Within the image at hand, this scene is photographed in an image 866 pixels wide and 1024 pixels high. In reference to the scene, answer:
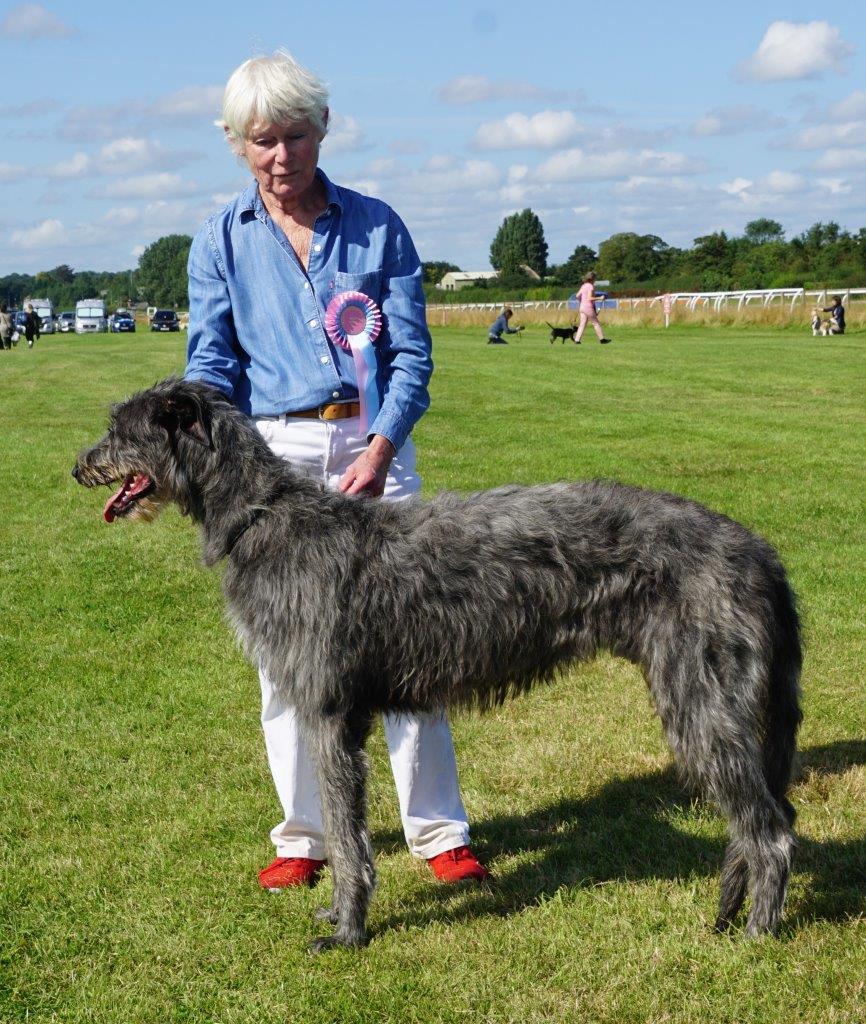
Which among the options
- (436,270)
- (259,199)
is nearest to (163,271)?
(436,270)

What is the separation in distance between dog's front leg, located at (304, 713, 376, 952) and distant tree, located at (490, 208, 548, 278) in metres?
153

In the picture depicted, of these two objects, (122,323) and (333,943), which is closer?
(333,943)

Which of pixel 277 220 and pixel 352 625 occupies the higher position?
pixel 277 220

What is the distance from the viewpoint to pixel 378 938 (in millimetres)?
4445

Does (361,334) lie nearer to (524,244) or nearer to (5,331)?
(5,331)

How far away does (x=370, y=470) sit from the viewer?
4.67 metres

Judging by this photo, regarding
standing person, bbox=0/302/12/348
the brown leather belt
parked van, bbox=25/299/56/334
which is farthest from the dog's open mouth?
parked van, bbox=25/299/56/334

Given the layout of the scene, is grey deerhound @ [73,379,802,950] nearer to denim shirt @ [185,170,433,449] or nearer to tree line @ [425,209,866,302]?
denim shirt @ [185,170,433,449]

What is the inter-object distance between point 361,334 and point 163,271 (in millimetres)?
162090

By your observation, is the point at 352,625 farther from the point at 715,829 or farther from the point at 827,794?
the point at 827,794

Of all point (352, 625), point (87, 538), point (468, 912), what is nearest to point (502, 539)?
point (352, 625)

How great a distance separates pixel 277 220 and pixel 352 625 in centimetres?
176

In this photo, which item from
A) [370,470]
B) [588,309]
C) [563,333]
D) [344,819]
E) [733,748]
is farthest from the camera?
[563,333]

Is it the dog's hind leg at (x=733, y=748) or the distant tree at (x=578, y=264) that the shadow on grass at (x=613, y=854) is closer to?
the dog's hind leg at (x=733, y=748)
